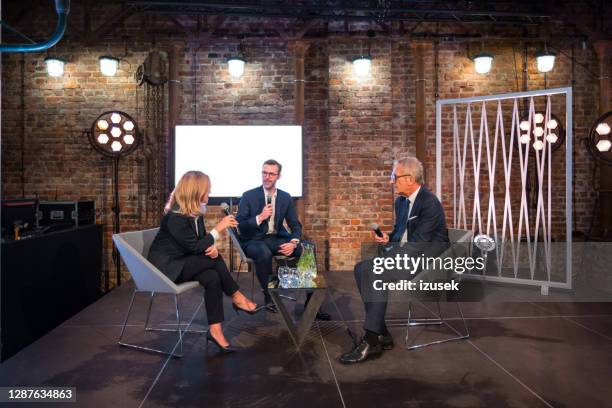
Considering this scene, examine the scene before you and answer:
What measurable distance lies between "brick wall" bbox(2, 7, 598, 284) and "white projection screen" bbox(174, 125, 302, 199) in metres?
0.37

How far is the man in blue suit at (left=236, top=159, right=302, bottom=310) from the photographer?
4.15 meters

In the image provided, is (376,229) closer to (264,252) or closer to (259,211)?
(264,252)

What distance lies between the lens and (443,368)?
2873 mm

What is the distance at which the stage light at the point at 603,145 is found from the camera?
Result: 5.83 meters

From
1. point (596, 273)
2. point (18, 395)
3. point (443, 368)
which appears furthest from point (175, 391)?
point (596, 273)

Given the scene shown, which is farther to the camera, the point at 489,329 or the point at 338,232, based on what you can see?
the point at 338,232

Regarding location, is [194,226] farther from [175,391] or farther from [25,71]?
[25,71]

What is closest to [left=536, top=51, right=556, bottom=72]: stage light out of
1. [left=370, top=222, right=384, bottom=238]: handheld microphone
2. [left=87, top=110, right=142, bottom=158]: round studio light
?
Answer: [left=370, top=222, right=384, bottom=238]: handheld microphone

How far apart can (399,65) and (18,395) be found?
220 inches

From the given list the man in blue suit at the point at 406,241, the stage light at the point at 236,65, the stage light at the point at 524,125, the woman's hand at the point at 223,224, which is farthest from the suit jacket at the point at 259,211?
the stage light at the point at 524,125

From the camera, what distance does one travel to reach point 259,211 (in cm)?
437

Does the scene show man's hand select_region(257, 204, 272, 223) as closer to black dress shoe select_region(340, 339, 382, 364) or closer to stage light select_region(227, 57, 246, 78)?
black dress shoe select_region(340, 339, 382, 364)

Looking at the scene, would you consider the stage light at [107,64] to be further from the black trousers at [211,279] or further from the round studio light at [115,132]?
the black trousers at [211,279]

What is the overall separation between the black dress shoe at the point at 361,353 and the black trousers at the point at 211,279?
876 mm
